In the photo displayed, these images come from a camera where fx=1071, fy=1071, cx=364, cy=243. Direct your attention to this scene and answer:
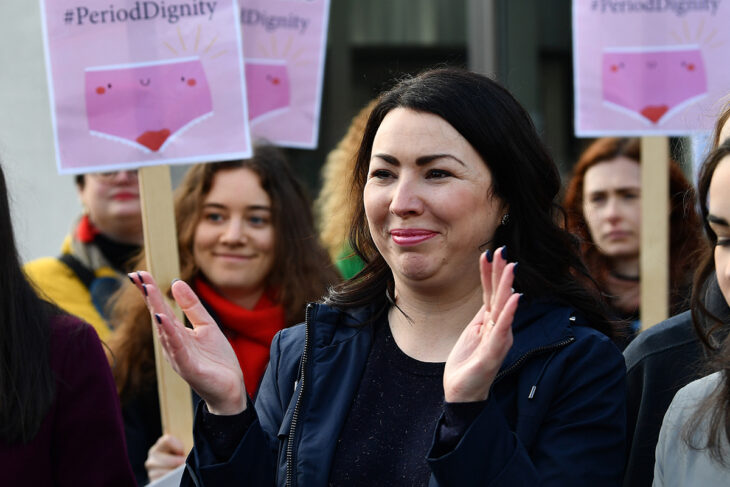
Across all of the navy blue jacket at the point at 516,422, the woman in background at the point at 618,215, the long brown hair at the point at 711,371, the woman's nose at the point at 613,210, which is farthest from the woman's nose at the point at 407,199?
the woman's nose at the point at 613,210

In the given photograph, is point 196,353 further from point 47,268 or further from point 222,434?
point 47,268

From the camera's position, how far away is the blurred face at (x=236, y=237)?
3881 mm

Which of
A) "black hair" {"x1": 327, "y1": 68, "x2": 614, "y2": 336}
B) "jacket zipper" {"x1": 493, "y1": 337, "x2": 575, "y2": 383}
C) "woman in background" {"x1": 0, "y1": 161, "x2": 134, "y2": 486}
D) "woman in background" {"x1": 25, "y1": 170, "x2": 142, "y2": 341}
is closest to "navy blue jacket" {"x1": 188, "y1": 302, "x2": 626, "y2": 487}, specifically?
"jacket zipper" {"x1": 493, "y1": 337, "x2": 575, "y2": 383}

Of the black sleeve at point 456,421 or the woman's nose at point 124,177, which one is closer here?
the black sleeve at point 456,421

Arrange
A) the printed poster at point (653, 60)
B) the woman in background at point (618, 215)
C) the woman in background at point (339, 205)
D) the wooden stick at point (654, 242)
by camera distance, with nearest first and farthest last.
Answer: the wooden stick at point (654, 242), the printed poster at point (653, 60), the woman in background at point (618, 215), the woman in background at point (339, 205)

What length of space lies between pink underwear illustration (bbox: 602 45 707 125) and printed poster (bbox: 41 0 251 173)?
132 cm

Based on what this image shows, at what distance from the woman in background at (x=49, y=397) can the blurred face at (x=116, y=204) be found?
65.5 inches

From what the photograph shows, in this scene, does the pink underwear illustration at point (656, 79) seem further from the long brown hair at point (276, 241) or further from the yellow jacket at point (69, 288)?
the yellow jacket at point (69, 288)

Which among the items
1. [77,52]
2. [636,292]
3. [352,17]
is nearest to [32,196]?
[352,17]

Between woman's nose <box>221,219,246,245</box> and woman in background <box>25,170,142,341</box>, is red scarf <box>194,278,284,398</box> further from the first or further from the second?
woman in background <box>25,170,142,341</box>

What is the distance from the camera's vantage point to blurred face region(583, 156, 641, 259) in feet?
14.1

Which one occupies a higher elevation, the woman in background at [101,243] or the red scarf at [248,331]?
the woman in background at [101,243]

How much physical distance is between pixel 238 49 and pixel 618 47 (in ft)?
4.29

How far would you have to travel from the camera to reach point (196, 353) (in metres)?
2.23
